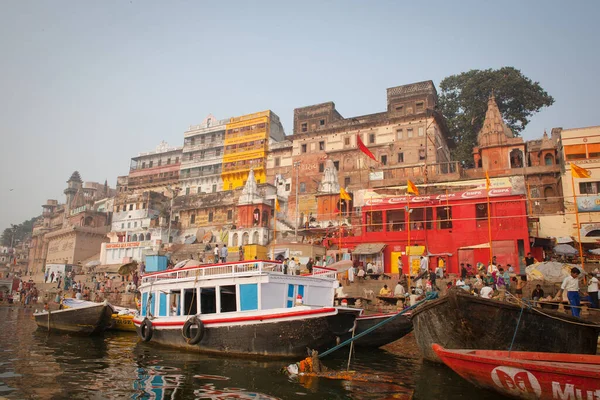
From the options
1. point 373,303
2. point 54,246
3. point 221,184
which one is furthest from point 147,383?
point 54,246

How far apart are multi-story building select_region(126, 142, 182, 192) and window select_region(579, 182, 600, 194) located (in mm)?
47586

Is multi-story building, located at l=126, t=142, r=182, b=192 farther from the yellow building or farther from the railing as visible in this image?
the railing

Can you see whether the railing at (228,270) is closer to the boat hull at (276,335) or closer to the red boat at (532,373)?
the boat hull at (276,335)

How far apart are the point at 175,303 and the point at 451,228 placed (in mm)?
17573

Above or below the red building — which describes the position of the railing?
below

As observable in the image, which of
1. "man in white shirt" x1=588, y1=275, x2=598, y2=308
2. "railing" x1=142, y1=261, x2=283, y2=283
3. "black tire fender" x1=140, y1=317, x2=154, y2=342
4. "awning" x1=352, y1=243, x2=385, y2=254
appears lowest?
"black tire fender" x1=140, y1=317, x2=154, y2=342

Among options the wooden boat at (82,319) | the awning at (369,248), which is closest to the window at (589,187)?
the awning at (369,248)

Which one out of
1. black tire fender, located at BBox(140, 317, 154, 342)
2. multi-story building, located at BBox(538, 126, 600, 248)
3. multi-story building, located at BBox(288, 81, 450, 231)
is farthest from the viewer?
multi-story building, located at BBox(288, 81, 450, 231)

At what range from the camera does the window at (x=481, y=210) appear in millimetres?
26211

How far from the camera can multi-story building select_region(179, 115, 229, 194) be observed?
58.3m

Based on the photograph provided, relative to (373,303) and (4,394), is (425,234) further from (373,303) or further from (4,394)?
(4,394)

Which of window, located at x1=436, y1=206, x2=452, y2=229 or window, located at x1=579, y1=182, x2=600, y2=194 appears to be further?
window, located at x1=579, y1=182, x2=600, y2=194

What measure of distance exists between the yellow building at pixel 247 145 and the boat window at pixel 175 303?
3814cm

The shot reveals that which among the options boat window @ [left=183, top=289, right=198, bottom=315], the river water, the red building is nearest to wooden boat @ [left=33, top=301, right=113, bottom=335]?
the river water
